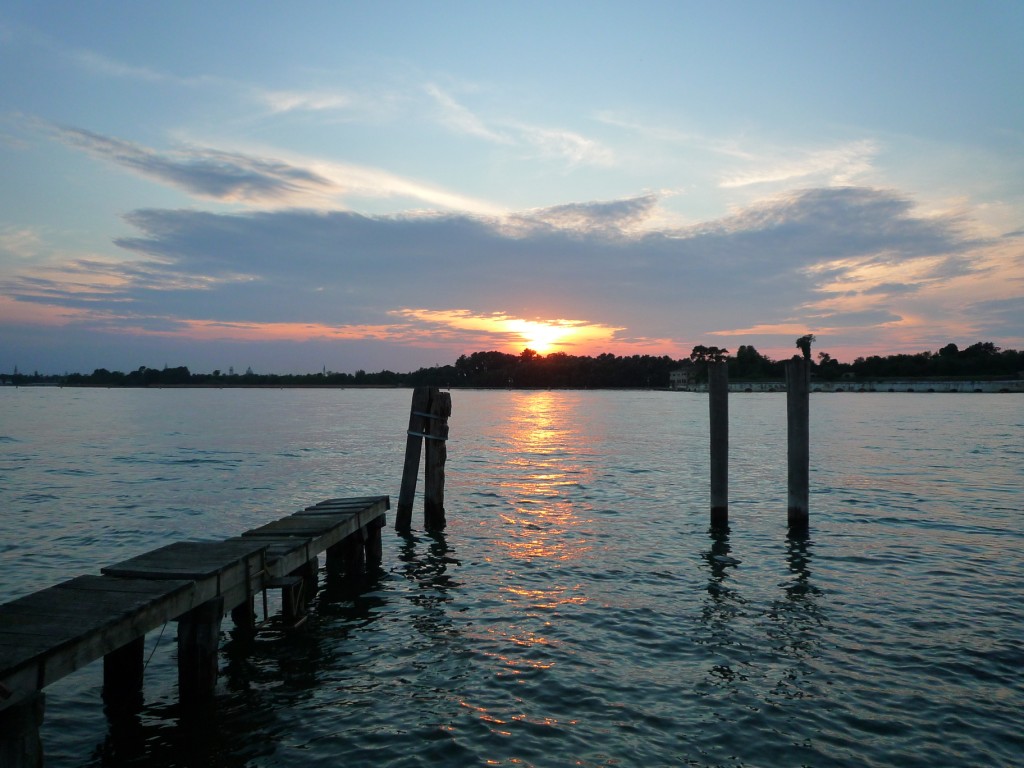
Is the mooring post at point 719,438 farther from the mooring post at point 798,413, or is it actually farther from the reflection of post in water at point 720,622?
the reflection of post in water at point 720,622

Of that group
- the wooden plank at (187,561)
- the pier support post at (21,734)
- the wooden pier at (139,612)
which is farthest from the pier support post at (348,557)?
the pier support post at (21,734)

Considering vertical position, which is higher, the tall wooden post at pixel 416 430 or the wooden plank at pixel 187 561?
the tall wooden post at pixel 416 430

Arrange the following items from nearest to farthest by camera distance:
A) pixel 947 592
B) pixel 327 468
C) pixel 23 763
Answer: pixel 23 763 < pixel 947 592 < pixel 327 468

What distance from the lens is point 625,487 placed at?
25.7m

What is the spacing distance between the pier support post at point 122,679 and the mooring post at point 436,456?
861cm

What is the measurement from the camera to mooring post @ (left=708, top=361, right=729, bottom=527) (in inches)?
638

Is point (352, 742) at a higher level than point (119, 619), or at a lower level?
lower

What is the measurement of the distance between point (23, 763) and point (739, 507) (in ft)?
61.7

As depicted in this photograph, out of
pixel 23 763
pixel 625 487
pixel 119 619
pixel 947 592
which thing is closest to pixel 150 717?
pixel 119 619

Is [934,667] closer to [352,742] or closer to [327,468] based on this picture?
[352,742]

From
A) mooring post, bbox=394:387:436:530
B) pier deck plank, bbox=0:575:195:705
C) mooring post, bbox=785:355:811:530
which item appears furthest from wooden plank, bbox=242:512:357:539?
mooring post, bbox=785:355:811:530

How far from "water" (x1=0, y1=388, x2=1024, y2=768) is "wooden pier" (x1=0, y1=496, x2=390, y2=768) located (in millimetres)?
496

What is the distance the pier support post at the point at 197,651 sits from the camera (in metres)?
7.73

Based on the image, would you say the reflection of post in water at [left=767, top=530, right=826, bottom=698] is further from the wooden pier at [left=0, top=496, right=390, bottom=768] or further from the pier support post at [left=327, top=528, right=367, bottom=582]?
the pier support post at [left=327, top=528, right=367, bottom=582]
